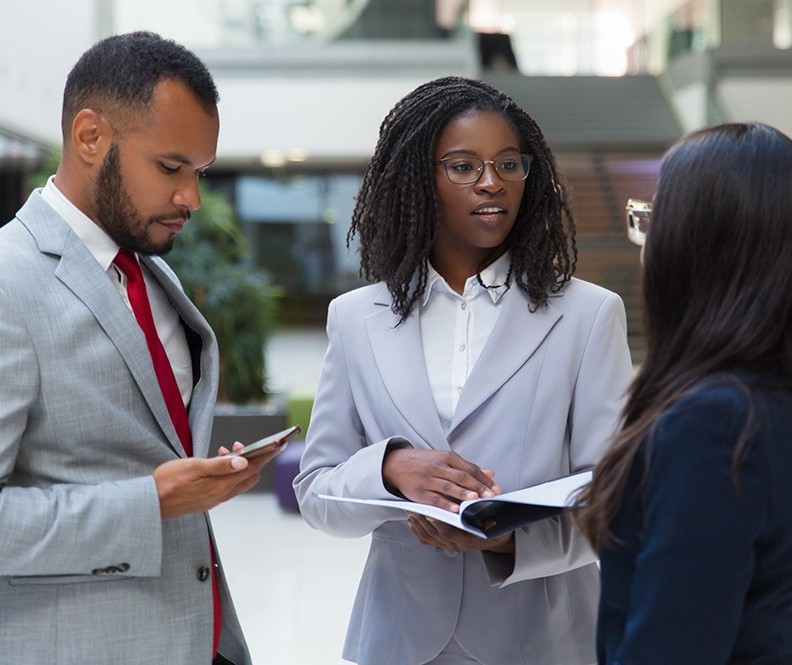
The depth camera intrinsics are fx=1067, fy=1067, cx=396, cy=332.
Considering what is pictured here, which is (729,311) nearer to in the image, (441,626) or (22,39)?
(441,626)

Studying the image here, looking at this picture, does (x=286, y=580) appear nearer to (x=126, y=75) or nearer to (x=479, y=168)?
(x=479, y=168)

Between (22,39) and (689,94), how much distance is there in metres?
10.7

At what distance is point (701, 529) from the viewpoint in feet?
3.73

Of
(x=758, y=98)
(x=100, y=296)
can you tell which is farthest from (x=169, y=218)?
(x=758, y=98)

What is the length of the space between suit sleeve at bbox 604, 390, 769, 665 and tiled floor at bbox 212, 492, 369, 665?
3815 millimetres

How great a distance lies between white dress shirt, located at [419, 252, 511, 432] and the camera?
2002 mm

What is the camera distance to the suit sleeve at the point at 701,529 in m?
1.13

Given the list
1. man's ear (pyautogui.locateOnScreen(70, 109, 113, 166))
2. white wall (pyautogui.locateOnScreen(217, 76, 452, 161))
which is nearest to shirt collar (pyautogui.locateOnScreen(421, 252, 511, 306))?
man's ear (pyautogui.locateOnScreen(70, 109, 113, 166))

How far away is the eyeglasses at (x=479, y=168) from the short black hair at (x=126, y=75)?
479 millimetres

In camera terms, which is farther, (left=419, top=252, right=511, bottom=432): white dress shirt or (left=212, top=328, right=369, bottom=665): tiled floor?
(left=212, top=328, right=369, bottom=665): tiled floor

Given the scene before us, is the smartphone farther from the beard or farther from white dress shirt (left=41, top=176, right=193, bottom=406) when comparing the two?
the beard

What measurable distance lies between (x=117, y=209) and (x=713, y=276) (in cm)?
95

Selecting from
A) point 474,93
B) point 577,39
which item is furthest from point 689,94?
point 474,93

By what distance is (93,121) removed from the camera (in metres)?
1.71
